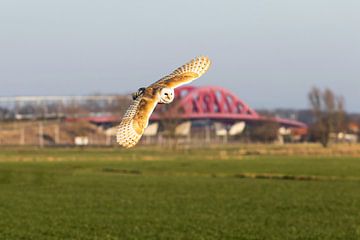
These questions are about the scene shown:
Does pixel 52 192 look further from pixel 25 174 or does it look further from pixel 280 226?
pixel 280 226

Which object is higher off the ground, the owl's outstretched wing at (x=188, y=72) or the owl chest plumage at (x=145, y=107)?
the owl's outstretched wing at (x=188, y=72)

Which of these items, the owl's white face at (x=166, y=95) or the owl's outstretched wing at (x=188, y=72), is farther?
the owl's outstretched wing at (x=188, y=72)

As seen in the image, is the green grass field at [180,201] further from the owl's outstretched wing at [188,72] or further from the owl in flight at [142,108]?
the owl in flight at [142,108]

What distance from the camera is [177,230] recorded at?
27375 millimetres

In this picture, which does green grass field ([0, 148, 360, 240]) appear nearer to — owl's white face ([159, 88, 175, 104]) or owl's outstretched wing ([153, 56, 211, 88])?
owl's outstretched wing ([153, 56, 211, 88])

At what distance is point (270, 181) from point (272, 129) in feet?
275

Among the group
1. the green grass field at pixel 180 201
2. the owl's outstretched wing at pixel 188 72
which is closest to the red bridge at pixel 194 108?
the owl's outstretched wing at pixel 188 72

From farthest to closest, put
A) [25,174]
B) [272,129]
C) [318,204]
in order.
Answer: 1. [272,129]
2. [25,174]
3. [318,204]

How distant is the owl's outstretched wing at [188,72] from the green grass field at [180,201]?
19.9 meters

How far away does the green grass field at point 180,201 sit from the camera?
89.7 feet

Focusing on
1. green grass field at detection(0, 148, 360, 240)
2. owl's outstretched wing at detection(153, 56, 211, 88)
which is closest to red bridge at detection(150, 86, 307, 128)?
owl's outstretched wing at detection(153, 56, 211, 88)

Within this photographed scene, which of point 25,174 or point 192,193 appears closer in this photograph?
point 192,193

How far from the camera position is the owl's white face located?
16.7 ft

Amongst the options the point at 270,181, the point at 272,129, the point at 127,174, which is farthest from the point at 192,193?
the point at 272,129
